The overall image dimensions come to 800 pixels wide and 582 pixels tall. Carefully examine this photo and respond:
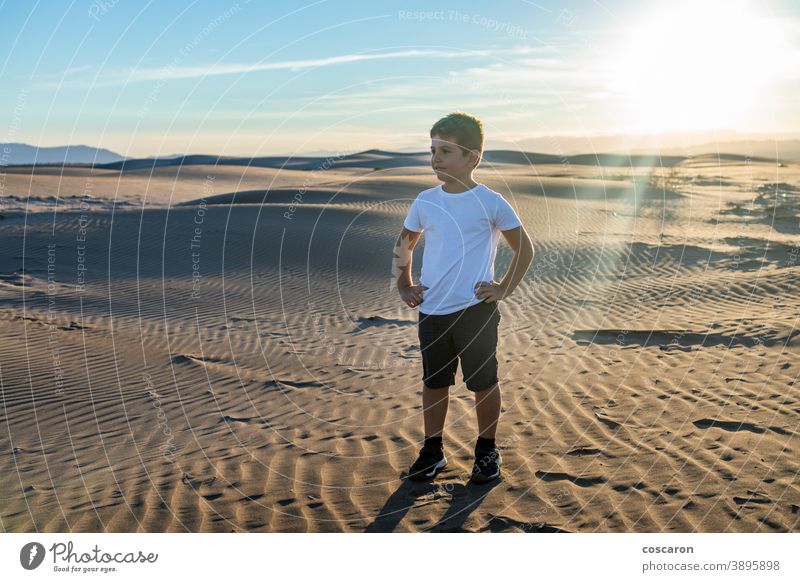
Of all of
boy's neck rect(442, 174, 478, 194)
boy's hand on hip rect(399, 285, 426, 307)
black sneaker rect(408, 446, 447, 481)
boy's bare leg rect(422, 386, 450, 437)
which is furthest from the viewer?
black sneaker rect(408, 446, 447, 481)

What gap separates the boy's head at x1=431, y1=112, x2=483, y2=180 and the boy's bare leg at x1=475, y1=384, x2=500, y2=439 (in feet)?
4.56

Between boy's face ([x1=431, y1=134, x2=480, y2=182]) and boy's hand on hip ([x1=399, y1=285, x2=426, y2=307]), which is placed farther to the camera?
boy's hand on hip ([x1=399, y1=285, x2=426, y2=307])

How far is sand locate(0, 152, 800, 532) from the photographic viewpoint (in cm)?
475

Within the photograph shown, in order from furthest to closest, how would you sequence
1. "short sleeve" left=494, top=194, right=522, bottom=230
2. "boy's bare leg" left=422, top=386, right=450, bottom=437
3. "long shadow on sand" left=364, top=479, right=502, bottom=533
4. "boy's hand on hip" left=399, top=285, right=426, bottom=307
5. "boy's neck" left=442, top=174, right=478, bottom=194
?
1. "boy's bare leg" left=422, top=386, right=450, bottom=437
2. "boy's hand on hip" left=399, top=285, right=426, bottom=307
3. "boy's neck" left=442, top=174, right=478, bottom=194
4. "short sleeve" left=494, top=194, right=522, bottom=230
5. "long shadow on sand" left=364, top=479, right=502, bottom=533

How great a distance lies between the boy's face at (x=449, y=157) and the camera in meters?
4.60

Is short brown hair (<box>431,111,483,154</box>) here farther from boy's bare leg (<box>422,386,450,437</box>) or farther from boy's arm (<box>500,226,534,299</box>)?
boy's bare leg (<box>422,386,450,437</box>)

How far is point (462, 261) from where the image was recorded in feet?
15.3

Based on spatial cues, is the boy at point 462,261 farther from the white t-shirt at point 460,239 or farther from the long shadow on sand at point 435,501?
the long shadow on sand at point 435,501

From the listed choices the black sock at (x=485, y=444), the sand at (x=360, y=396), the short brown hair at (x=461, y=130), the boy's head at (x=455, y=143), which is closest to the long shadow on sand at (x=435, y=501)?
the sand at (x=360, y=396)

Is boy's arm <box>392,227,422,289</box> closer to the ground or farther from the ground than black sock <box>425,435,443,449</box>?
farther from the ground

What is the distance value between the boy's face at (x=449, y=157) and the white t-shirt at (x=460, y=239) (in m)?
0.15

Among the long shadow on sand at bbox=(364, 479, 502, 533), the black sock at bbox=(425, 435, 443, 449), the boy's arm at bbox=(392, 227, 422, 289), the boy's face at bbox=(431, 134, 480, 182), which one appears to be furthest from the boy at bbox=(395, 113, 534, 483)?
the long shadow on sand at bbox=(364, 479, 502, 533)

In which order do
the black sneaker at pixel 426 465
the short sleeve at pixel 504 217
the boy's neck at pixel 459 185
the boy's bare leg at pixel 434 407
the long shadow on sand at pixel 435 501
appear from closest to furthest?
the long shadow on sand at pixel 435 501 → the short sleeve at pixel 504 217 → the boy's neck at pixel 459 185 → the boy's bare leg at pixel 434 407 → the black sneaker at pixel 426 465
